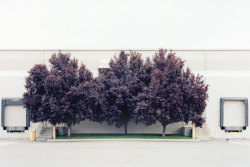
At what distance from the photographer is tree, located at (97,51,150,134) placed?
31047mm

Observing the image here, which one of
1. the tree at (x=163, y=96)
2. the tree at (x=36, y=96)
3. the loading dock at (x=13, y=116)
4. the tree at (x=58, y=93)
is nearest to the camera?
the tree at (x=163, y=96)

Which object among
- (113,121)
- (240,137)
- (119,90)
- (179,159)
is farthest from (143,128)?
(179,159)

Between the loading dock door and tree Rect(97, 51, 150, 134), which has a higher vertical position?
tree Rect(97, 51, 150, 134)

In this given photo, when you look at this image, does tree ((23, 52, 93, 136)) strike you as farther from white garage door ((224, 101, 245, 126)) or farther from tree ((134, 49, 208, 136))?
white garage door ((224, 101, 245, 126))

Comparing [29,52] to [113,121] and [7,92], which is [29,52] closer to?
[7,92]

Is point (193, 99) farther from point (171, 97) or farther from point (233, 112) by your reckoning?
point (233, 112)

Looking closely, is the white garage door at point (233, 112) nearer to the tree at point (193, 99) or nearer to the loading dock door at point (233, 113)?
the loading dock door at point (233, 113)

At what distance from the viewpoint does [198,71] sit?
34.7 metres

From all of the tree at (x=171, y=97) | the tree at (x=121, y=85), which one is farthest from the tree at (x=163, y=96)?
the tree at (x=121, y=85)

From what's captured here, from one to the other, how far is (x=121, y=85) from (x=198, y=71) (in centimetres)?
787

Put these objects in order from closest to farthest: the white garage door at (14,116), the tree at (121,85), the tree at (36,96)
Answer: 1. the tree at (36,96)
2. the tree at (121,85)
3. the white garage door at (14,116)

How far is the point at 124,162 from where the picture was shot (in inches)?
642

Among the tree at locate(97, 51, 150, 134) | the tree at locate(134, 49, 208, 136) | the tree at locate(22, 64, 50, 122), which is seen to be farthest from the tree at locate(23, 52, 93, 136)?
the tree at locate(134, 49, 208, 136)

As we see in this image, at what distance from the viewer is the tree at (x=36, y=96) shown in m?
30.2
